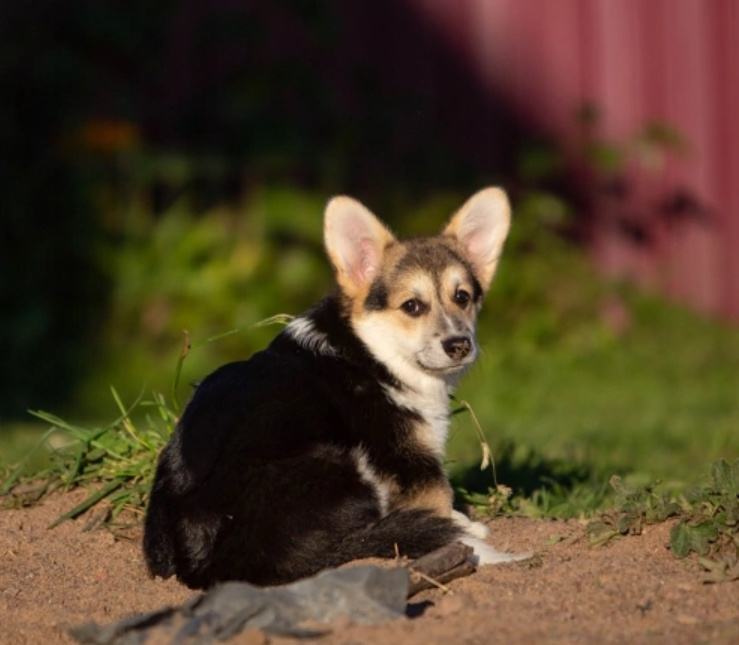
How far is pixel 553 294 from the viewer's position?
12.1 metres

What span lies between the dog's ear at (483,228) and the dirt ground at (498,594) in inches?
46.6

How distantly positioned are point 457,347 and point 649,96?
8.06 m

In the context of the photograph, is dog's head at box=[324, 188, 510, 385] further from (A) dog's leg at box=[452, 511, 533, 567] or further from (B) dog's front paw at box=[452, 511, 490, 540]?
(A) dog's leg at box=[452, 511, 533, 567]

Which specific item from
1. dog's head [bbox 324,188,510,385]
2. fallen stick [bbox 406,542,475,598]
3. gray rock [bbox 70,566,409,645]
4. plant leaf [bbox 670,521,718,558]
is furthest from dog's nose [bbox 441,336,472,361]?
gray rock [bbox 70,566,409,645]

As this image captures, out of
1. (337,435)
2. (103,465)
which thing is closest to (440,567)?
(337,435)

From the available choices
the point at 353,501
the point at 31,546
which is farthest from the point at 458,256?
the point at 31,546

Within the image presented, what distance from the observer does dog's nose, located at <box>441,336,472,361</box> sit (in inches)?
224

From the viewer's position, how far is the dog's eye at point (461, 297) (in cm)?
603

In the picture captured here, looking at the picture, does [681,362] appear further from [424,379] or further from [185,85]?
[424,379]

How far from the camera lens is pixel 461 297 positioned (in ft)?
19.9

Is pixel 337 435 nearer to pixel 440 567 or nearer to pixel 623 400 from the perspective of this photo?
pixel 440 567

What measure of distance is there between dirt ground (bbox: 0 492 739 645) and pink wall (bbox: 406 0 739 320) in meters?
7.55

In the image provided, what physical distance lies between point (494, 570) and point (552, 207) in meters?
7.74

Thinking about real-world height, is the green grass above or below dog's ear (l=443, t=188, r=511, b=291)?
below
